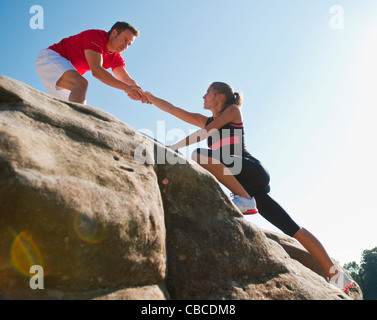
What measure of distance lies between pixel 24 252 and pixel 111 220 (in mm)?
690

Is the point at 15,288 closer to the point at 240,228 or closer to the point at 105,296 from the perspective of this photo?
the point at 105,296

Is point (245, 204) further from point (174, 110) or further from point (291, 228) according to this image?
point (174, 110)

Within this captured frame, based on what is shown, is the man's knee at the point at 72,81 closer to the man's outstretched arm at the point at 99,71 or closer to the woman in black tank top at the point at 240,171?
the man's outstretched arm at the point at 99,71

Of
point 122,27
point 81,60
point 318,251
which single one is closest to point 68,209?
point 318,251

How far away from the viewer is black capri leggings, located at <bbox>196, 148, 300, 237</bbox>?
16.4ft

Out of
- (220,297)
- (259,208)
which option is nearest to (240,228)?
(220,297)

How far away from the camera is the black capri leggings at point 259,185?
16.4 ft

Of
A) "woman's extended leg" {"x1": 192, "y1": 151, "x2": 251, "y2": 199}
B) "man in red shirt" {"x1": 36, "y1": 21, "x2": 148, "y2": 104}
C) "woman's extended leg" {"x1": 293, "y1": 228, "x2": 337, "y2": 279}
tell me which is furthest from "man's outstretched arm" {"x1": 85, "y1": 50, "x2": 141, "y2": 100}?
"woman's extended leg" {"x1": 293, "y1": 228, "x2": 337, "y2": 279}

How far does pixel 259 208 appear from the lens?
5.34 metres

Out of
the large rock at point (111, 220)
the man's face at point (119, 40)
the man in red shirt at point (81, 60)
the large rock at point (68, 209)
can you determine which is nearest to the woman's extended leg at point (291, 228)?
the large rock at point (111, 220)

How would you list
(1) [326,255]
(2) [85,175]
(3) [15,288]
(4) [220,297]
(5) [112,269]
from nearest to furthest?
1. (3) [15,288]
2. (5) [112,269]
3. (2) [85,175]
4. (4) [220,297]
5. (1) [326,255]

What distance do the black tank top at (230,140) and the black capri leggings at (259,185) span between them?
179mm

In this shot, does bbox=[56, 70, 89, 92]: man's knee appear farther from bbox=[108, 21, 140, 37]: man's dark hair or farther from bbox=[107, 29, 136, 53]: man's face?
bbox=[108, 21, 140, 37]: man's dark hair
